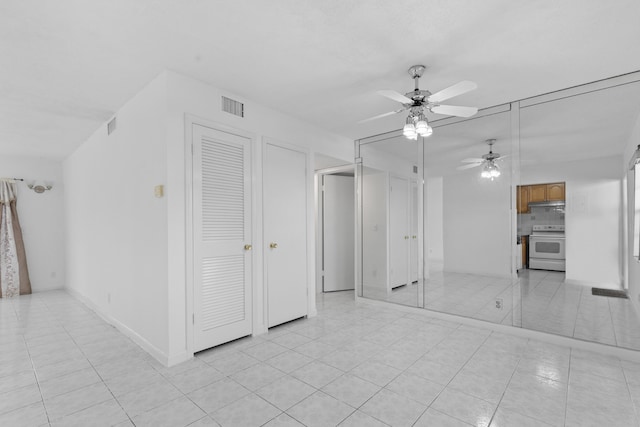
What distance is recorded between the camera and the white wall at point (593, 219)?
3156 mm

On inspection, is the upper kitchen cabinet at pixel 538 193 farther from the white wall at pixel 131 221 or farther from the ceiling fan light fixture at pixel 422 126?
the white wall at pixel 131 221

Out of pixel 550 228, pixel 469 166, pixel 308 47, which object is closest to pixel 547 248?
pixel 550 228

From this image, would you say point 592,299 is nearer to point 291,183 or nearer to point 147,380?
point 291,183

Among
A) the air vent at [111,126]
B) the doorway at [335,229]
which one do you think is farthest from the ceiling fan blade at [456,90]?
the air vent at [111,126]

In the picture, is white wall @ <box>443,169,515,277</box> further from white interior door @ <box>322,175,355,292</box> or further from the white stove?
white interior door @ <box>322,175,355,292</box>

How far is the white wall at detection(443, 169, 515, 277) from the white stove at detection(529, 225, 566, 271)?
23 centimetres

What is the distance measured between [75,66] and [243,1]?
1836 mm

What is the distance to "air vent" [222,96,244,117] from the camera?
3.18 m

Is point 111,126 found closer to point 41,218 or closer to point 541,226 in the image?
point 41,218

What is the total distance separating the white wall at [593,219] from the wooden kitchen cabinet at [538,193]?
0.12m

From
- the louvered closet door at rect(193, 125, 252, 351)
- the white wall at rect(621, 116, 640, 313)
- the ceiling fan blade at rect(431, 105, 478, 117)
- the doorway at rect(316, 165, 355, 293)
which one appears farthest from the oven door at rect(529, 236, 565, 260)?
the louvered closet door at rect(193, 125, 252, 351)

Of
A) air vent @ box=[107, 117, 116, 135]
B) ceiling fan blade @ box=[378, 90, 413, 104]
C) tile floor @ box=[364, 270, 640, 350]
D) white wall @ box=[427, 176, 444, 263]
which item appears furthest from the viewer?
white wall @ box=[427, 176, 444, 263]

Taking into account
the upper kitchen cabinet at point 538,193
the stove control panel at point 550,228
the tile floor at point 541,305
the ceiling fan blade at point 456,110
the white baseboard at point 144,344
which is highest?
the ceiling fan blade at point 456,110

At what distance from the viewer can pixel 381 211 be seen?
4910 mm
